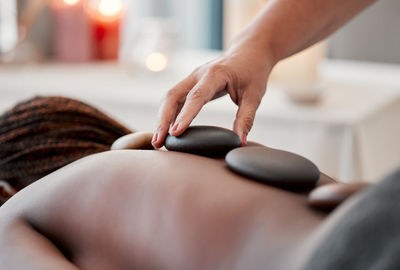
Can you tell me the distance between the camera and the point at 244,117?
2.41 ft

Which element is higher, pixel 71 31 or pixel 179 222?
pixel 179 222

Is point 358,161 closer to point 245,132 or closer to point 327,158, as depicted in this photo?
point 327,158

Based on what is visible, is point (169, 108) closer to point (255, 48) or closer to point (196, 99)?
point (196, 99)

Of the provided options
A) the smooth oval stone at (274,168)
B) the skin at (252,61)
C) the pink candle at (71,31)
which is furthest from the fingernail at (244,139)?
the pink candle at (71,31)

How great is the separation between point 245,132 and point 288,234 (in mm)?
271

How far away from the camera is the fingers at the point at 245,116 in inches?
27.8

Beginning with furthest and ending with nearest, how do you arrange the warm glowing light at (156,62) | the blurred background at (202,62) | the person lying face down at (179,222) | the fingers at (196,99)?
the warm glowing light at (156,62)
the blurred background at (202,62)
the fingers at (196,99)
the person lying face down at (179,222)

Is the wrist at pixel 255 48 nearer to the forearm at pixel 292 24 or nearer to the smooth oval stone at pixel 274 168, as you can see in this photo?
the forearm at pixel 292 24

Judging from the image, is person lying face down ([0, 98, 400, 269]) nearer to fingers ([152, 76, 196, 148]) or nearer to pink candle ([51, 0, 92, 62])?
fingers ([152, 76, 196, 148])

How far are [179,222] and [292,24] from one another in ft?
1.46

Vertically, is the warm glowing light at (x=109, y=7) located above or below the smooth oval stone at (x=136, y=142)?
below

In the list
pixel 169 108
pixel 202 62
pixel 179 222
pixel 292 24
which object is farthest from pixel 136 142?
pixel 202 62

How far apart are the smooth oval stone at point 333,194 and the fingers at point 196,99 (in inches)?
7.6

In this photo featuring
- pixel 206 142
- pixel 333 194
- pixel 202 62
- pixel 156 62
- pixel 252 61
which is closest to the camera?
pixel 333 194
